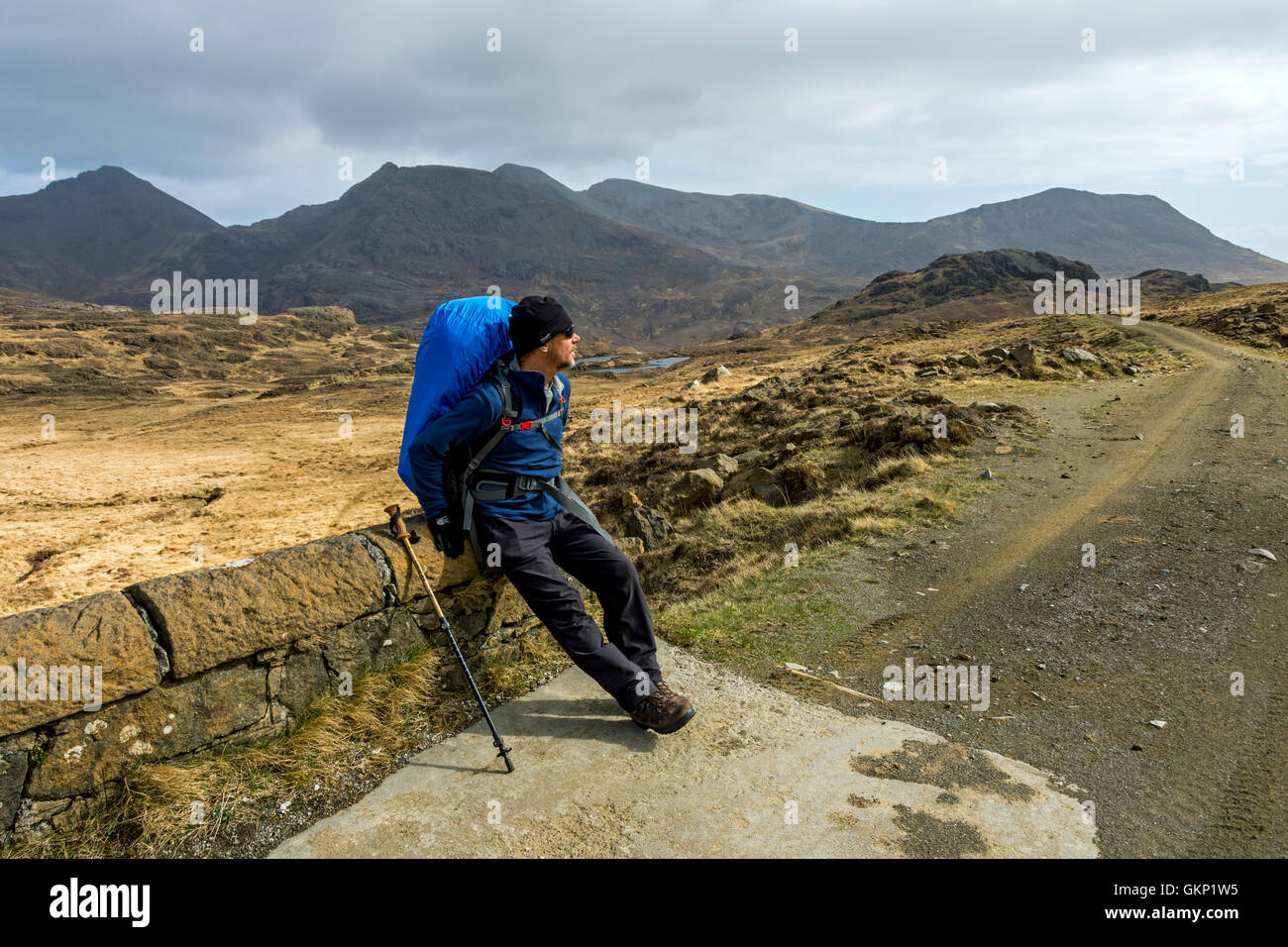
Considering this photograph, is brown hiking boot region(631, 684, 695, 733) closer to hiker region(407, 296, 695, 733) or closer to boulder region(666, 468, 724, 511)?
hiker region(407, 296, 695, 733)

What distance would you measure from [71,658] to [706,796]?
2742 millimetres

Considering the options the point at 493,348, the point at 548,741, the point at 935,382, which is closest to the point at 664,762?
the point at 548,741

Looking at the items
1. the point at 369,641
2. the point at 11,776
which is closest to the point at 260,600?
the point at 369,641

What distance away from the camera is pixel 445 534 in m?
3.87

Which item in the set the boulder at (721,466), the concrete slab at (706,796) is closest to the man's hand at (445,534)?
the concrete slab at (706,796)

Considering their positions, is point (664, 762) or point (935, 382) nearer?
point (664, 762)

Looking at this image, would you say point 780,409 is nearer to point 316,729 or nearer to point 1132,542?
point 1132,542

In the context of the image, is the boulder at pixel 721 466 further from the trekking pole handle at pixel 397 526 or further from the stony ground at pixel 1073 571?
the trekking pole handle at pixel 397 526

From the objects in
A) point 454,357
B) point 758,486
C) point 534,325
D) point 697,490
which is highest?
point 534,325

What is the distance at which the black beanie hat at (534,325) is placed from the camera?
363cm

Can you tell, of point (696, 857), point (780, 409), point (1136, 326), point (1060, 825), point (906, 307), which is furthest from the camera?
point (906, 307)

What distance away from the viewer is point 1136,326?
105 ft

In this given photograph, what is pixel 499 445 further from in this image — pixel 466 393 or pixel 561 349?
pixel 561 349

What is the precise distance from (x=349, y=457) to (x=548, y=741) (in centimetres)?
2247
